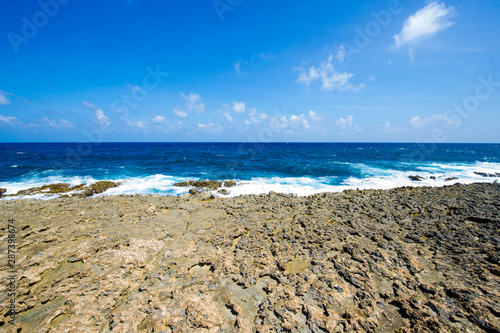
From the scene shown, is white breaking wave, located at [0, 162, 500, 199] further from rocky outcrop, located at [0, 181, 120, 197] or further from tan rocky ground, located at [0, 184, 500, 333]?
tan rocky ground, located at [0, 184, 500, 333]

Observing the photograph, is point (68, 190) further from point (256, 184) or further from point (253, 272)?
point (253, 272)

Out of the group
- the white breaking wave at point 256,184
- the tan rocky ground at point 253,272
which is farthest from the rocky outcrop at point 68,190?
the tan rocky ground at point 253,272

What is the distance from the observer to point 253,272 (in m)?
5.09

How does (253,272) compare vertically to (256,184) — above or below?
above

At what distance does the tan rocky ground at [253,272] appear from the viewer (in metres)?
3.80

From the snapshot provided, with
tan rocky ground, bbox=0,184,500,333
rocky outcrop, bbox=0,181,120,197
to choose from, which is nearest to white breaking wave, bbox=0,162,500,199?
rocky outcrop, bbox=0,181,120,197

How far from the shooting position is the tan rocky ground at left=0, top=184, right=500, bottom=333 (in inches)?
150

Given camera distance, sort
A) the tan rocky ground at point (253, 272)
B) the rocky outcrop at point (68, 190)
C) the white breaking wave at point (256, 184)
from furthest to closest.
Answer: the white breaking wave at point (256, 184) < the rocky outcrop at point (68, 190) < the tan rocky ground at point (253, 272)

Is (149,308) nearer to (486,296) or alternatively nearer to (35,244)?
(35,244)

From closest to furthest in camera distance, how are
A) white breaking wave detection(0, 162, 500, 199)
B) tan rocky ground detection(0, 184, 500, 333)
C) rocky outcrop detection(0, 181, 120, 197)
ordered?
tan rocky ground detection(0, 184, 500, 333) → rocky outcrop detection(0, 181, 120, 197) → white breaking wave detection(0, 162, 500, 199)

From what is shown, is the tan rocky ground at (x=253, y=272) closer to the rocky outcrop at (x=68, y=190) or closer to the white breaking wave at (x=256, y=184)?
the white breaking wave at (x=256, y=184)

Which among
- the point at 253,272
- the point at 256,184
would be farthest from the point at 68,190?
the point at 253,272

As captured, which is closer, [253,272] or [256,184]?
[253,272]

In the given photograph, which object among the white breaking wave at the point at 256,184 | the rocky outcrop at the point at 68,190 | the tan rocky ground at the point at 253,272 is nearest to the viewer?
the tan rocky ground at the point at 253,272
